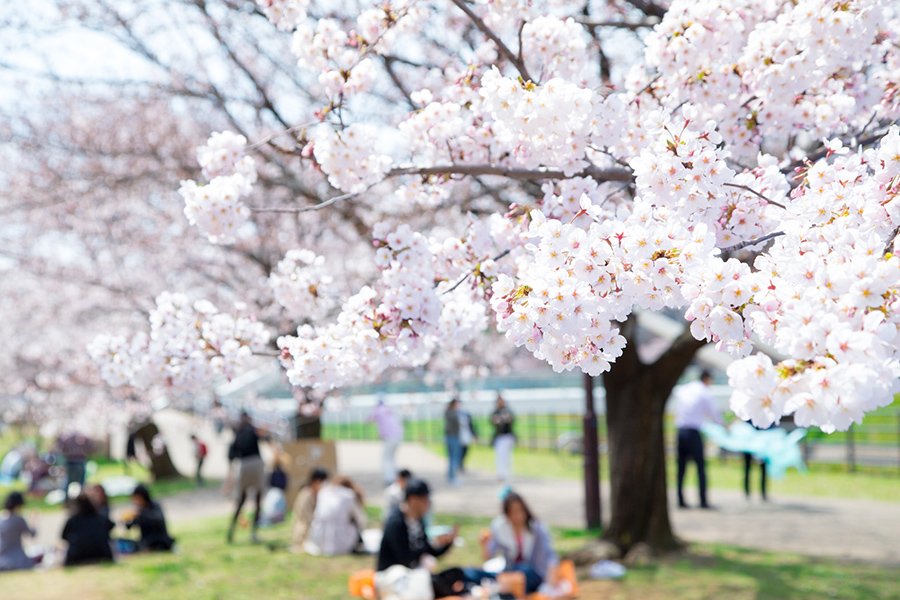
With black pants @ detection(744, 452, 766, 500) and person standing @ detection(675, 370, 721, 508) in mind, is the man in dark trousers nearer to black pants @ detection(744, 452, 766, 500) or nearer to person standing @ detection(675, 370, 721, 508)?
person standing @ detection(675, 370, 721, 508)

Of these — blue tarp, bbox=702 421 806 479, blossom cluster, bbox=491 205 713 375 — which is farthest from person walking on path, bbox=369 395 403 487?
blossom cluster, bbox=491 205 713 375

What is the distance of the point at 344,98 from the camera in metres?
4.33

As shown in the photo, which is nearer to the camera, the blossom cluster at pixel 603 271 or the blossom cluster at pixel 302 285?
the blossom cluster at pixel 603 271

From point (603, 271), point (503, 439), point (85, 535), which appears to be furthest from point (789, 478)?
point (603, 271)

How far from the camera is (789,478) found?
48.9 feet

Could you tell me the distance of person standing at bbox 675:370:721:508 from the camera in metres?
12.0

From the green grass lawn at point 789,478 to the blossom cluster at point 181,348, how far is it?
10.5m

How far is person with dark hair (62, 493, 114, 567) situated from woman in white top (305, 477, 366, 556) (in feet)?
7.09

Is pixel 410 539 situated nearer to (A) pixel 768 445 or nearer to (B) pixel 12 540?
(B) pixel 12 540

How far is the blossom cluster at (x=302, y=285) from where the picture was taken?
15.3 feet

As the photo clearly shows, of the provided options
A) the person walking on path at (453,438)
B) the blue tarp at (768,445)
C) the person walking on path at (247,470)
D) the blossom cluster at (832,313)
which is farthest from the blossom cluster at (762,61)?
the person walking on path at (453,438)

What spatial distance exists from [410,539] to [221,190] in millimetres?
3543

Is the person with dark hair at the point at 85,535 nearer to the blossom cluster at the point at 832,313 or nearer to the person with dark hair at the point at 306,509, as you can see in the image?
the person with dark hair at the point at 306,509

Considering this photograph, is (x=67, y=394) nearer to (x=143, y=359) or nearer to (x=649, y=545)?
(x=649, y=545)
